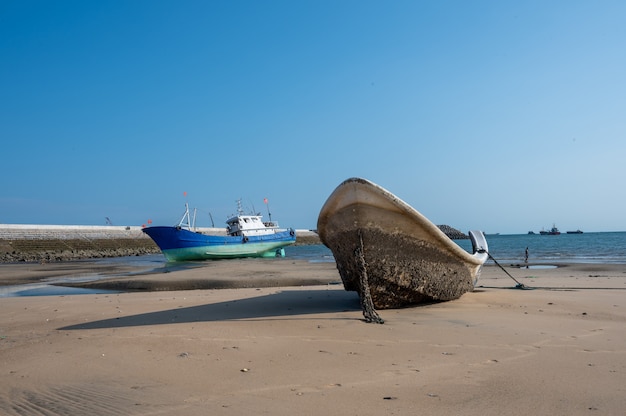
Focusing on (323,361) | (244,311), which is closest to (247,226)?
(244,311)

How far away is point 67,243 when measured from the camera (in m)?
43.7

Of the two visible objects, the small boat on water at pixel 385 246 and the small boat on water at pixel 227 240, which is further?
the small boat on water at pixel 227 240

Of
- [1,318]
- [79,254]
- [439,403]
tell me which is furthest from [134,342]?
[79,254]

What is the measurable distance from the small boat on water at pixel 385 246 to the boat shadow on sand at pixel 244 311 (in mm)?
556

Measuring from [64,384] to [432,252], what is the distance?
443 centimetres

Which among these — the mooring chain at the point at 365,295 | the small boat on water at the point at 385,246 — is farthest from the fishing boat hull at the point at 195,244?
the mooring chain at the point at 365,295

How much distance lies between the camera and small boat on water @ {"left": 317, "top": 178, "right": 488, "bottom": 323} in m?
5.71

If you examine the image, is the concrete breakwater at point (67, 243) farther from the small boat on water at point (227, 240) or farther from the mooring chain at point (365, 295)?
the mooring chain at point (365, 295)

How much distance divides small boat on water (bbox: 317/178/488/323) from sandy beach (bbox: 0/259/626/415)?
30 cm

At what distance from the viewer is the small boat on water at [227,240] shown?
26.4m

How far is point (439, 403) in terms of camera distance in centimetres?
259

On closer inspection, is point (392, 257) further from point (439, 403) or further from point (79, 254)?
point (79, 254)

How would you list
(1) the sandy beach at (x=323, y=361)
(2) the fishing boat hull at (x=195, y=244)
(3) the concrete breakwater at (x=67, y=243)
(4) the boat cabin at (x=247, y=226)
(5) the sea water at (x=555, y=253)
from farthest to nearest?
1. (3) the concrete breakwater at (x=67, y=243)
2. (4) the boat cabin at (x=247, y=226)
3. (2) the fishing boat hull at (x=195, y=244)
4. (5) the sea water at (x=555, y=253)
5. (1) the sandy beach at (x=323, y=361)

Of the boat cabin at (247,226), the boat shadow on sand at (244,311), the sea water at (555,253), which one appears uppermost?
the boat cabin at (247,226)
